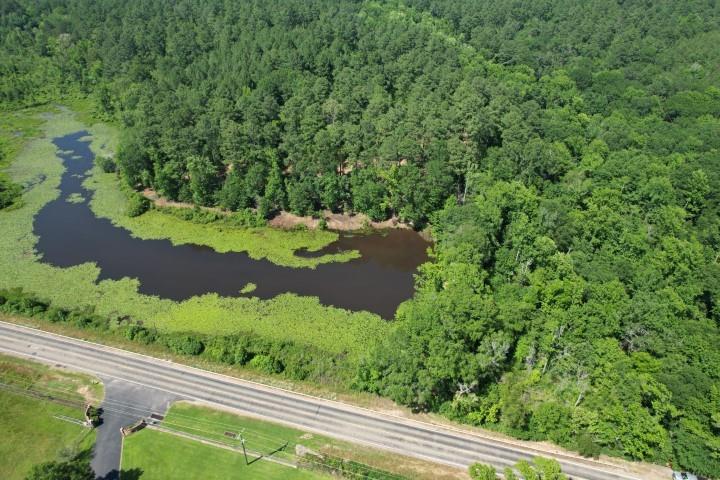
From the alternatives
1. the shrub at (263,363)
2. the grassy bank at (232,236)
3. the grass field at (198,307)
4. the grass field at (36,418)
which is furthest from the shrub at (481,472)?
the grassy bank at (232,236)

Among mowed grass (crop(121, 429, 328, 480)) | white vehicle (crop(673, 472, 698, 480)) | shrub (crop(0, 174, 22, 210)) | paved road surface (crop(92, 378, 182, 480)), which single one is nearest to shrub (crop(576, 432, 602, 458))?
white vehicle (crop(673, 472, 698, 480))

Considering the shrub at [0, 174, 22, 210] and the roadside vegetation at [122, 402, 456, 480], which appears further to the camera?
the shrub at [0, 174, 22, 210]

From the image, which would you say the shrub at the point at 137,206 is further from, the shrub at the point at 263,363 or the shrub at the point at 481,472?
the shrub at the point at 481,472

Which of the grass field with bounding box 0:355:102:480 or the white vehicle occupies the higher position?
the white vehicle

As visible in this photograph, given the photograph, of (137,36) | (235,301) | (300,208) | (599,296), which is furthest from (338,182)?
(137,36)

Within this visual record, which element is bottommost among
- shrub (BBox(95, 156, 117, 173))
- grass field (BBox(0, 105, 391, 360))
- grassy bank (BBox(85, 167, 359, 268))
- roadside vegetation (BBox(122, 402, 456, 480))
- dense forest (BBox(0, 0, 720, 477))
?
roadside vegetation (BBox(122, 402, 456, 480))

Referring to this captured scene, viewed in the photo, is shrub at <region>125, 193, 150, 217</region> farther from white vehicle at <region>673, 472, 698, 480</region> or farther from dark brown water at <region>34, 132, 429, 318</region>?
white vehicle at <region>673, 472, 698, 480</region>
